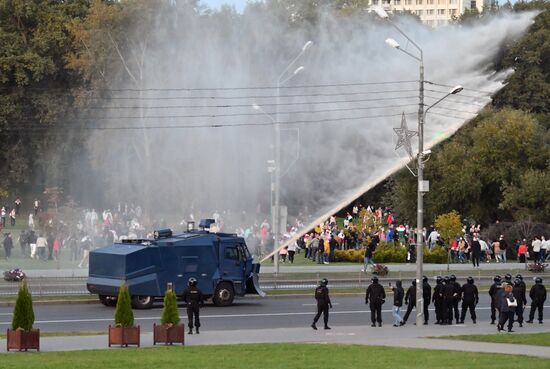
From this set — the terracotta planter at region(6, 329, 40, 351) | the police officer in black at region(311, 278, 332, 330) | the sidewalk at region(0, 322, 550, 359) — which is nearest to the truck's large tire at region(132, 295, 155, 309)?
the sidewalk at region(0, 322, 550, 359)

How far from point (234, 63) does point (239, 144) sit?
380 cm

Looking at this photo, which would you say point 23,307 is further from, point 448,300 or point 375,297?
point 448,300

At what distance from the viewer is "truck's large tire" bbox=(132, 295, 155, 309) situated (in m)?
42.7

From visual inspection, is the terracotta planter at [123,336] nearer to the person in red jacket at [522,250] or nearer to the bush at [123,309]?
the bush at [123,309]

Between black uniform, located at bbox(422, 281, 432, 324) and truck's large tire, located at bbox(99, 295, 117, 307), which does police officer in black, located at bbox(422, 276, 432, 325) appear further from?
truck's large tire, located at bbox(99, 295, 117, 307)

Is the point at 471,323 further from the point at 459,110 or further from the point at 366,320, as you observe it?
the point at 459,110

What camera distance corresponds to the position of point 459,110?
48156 millimetres

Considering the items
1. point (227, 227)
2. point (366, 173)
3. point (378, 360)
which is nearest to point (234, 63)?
point (227, 227)

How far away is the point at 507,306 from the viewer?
118ft

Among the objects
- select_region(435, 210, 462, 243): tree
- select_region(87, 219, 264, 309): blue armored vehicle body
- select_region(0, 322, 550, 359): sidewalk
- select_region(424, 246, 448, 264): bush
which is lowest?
select_region(0, 322, 550, 359): sidewalk

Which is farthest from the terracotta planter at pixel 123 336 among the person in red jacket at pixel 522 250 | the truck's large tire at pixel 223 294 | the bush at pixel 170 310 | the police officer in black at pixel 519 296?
the person in red jacket at pixel 522 250

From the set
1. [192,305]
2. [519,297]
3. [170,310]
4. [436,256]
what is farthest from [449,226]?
[170,310]

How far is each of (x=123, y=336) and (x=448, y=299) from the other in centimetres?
1215

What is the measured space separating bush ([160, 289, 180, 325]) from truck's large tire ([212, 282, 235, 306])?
13335 mm
